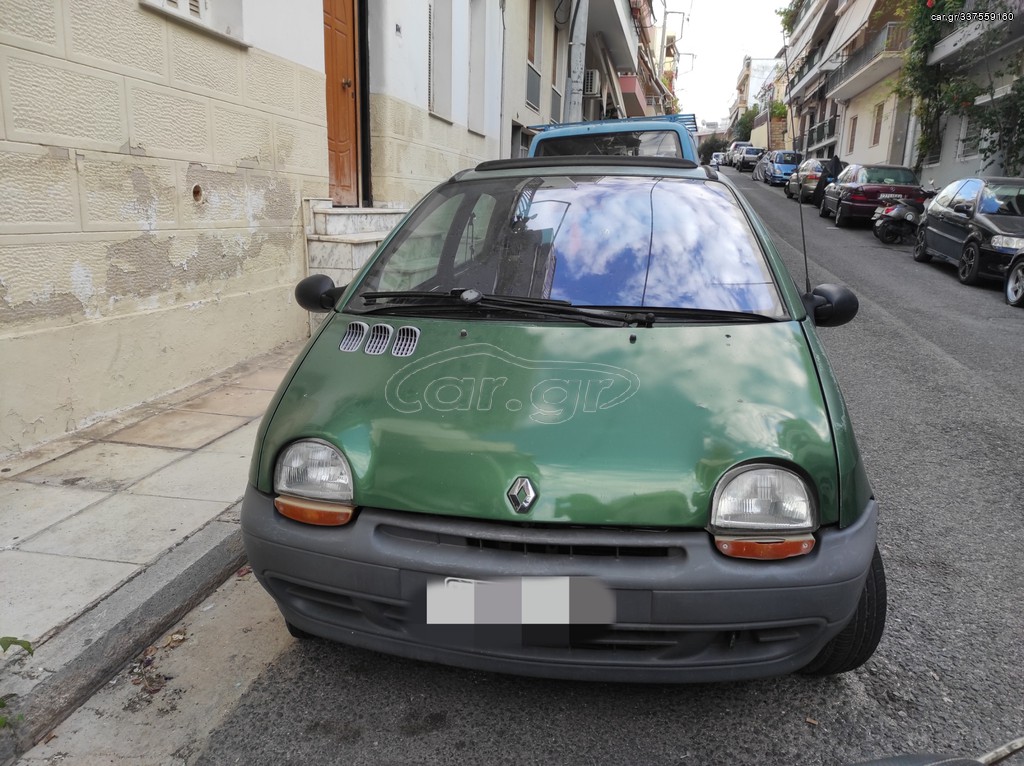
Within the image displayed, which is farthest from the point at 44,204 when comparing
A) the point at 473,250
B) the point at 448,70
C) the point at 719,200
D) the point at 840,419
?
the point at 448,70

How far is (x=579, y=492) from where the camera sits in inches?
→ 77.4

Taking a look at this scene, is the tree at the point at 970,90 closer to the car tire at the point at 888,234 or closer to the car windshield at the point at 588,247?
the car tire at the point at 888,234

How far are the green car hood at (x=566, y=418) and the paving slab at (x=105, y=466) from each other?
71.2 inches

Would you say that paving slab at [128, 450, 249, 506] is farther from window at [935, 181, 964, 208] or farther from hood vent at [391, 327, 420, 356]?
window at [935, 181, 964, 208]

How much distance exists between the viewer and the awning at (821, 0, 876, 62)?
30.9 meters

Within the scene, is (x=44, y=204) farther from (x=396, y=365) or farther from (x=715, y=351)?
(x=715, y=351)

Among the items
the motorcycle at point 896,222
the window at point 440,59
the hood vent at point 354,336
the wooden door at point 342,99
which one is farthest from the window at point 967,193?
the hood vent at point 354,336

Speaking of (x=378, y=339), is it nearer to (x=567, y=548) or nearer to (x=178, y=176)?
(x=567, y=548)

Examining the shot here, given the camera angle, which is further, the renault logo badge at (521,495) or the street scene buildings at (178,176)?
the street scene buildings at (178,176)

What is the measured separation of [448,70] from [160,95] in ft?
19.8

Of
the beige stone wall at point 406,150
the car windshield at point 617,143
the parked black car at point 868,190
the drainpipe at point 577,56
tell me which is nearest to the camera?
the beige stone wall at point 406,150

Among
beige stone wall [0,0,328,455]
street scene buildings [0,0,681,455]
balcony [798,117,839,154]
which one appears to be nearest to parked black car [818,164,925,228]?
street scene buildings [0,0,681,455]

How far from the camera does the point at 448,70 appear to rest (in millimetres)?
10234

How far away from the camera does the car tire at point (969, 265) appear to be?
34.7 feet
